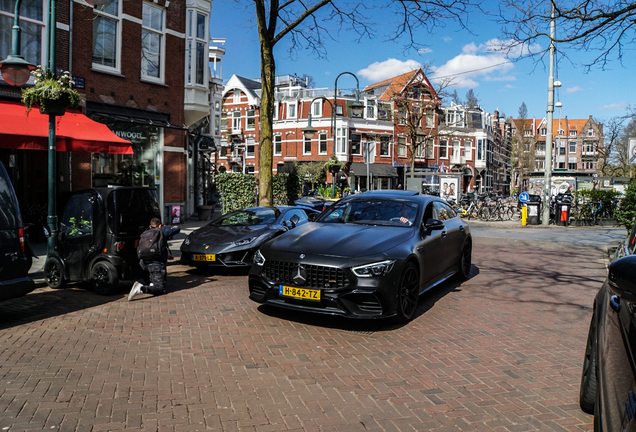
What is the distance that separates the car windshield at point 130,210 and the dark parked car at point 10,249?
1740 mm

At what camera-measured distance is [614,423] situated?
1.90 meters

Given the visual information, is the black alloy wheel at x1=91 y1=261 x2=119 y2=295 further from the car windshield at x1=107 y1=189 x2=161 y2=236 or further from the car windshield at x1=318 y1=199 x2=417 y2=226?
the car windshield at x1=318 y1=199 x2=417 y2=226

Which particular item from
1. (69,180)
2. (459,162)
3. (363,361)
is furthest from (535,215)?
(459,162)

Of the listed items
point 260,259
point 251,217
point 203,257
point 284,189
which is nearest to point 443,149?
point 284,189

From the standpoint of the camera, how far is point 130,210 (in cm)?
807

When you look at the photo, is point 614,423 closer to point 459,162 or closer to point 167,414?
point 167,414

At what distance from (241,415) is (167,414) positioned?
0.53 m

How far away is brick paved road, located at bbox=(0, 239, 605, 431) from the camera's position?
3.64m

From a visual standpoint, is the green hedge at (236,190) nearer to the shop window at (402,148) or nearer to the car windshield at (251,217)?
the car windshield at (251,217)

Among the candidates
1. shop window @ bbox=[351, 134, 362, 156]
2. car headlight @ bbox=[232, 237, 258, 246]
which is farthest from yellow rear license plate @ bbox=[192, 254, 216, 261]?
shop window @ bbox=[351, 134, 362, 156]

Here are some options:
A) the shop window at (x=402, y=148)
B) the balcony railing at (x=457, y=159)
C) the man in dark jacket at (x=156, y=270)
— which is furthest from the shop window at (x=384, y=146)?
the man in dark jacket at (x=156, y=270)

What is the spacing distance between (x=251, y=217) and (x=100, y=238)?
3.37 meters

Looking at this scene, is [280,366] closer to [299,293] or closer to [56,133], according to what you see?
[299,293]

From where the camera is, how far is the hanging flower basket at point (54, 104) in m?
8.64
